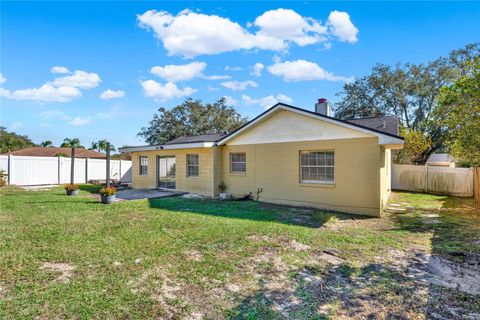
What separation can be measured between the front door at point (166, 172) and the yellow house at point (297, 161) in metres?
0.06

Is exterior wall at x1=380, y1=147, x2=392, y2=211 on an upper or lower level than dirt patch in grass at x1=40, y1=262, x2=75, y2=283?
upper

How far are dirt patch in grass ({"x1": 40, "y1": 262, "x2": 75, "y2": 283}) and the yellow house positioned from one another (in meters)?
8.48

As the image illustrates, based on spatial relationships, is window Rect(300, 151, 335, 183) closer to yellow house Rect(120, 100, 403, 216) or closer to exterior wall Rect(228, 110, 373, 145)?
yellow house Rect(120, 100, 403, 216)

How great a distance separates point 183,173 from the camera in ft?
48.5

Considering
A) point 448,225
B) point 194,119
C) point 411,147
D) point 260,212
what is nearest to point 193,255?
point 260,212

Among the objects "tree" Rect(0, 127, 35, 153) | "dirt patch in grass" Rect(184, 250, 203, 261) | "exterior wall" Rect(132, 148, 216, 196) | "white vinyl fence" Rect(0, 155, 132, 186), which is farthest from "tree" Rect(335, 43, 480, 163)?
"tree" Rect(0, 127, 35, 153)

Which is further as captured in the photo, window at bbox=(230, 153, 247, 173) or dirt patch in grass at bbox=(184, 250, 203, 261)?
window at bbox=(230, 153, 247, 173)

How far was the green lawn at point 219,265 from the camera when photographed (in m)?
3.32

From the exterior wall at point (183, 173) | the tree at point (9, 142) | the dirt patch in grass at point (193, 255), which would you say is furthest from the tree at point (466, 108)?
the tree at point (9, 142)

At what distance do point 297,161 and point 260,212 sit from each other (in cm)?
290

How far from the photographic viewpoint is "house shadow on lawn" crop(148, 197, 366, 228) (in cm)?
Answer: 838

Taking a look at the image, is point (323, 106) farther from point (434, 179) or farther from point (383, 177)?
point (434, 179)

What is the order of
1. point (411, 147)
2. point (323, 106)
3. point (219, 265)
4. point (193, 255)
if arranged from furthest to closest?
point (411, 147) → point (323, 106) → point (193, 255) → point (219, 265)

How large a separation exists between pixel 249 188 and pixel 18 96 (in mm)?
→ 20711
